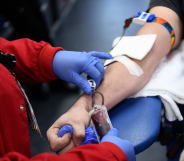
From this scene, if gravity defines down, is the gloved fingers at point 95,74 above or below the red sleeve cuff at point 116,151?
above

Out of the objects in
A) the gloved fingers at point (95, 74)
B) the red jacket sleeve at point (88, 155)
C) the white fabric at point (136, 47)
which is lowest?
the red jacket sleeve at point (88, 155)

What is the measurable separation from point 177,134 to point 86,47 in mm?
1725

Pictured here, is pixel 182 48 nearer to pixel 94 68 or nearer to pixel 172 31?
pixel 172 31

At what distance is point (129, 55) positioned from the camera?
2.73 feet

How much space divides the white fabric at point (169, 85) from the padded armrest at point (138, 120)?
4 cm

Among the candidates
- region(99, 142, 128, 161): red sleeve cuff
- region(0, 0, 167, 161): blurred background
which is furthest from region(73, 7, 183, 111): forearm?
region(0, 0, 167, 161): blurred background

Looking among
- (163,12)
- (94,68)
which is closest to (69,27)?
(163,12)

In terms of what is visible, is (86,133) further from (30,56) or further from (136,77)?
(30,56)

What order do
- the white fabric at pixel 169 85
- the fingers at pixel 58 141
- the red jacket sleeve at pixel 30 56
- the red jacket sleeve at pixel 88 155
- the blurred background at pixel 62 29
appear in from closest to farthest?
the red jacket sleeve at pixel 88 155 < the fingers at pixel 58 141 < the white fabric at pixel 169 85 < the red jacket sleeve at pixel 30 56 < the blurred background at pixel 62 29

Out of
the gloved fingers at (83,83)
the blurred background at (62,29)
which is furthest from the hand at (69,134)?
the blurred background at (62,29)

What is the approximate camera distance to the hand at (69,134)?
1.96 feet

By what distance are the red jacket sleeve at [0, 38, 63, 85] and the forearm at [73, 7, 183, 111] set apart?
0.28 m

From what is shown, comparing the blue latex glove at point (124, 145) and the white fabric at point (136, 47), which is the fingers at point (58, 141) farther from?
the white fabric at point (136, 47)

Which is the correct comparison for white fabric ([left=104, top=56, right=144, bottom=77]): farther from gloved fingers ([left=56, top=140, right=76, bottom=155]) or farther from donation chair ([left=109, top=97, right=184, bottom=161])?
gloved fingers ([left=56, top=140, right=76, bottom=155])
